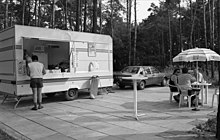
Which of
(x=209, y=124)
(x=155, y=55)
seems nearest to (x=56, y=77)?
(x=209, y=124)

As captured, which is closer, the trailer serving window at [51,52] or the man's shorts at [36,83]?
the man's shorts at [36,83]

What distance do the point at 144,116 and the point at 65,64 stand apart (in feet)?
16.4

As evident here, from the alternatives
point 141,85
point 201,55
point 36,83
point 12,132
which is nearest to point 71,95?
point 36,83

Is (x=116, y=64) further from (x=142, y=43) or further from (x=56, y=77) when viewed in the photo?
(x=56, y=77)

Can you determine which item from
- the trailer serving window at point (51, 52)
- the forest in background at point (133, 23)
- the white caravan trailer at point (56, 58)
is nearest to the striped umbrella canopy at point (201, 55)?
the white caravan trailer at point (56, 58)

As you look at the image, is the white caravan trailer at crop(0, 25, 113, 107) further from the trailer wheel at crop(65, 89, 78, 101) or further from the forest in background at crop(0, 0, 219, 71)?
the forest in background at crop(0, 0, 219, 71)

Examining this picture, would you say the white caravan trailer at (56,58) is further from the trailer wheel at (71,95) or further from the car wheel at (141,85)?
the car wheel at (141,85)

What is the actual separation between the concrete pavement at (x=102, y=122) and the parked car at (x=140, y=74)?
173 inches

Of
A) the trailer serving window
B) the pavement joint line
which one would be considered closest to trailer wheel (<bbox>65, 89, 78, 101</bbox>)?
the trailer serving window

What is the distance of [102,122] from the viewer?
18.4 feet

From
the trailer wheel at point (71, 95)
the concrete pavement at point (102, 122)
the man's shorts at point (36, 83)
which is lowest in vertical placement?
the concrete pavement at point (102, 122)

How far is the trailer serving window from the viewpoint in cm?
942

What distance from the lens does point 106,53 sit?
10.6m

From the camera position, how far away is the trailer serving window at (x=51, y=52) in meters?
9.42
